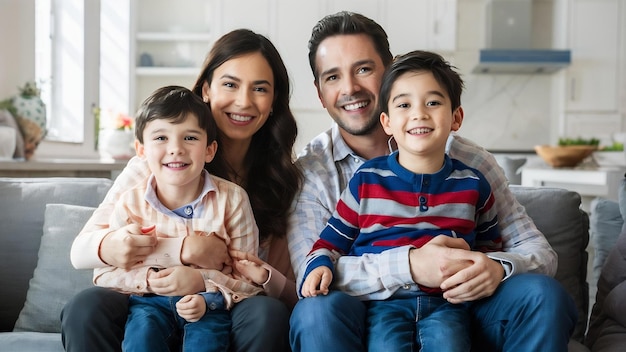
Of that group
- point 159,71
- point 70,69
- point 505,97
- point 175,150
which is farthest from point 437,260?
point 505,97

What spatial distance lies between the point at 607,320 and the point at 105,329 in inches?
49.6

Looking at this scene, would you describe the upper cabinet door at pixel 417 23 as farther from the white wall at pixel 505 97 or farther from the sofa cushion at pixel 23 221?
the sofa cushion at pixel 23 221

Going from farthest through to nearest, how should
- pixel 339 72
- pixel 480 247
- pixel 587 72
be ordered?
pixel 587 72, pixel 339 72, pixel 480 247

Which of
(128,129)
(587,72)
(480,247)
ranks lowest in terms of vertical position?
(480,247)

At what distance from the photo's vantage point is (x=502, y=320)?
58.3 inches

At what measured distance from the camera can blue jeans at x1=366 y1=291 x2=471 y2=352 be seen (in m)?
1.43

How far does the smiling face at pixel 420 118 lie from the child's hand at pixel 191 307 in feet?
1.86

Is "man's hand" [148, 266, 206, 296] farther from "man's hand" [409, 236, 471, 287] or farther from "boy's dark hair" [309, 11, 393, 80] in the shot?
"boy's dark hair" [309, 11, 393, 80]

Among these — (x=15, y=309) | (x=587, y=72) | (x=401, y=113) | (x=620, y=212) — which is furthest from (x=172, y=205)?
(x=587, y=72)

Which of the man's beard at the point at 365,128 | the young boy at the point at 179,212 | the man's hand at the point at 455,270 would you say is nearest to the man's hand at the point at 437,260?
the man's hand at the point at 455,270

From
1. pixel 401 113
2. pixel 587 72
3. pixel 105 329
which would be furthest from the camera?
pixel 587 72

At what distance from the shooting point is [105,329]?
59.4 inches

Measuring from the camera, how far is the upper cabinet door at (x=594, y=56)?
6434mm

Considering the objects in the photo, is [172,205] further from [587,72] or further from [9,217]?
[587,72]
